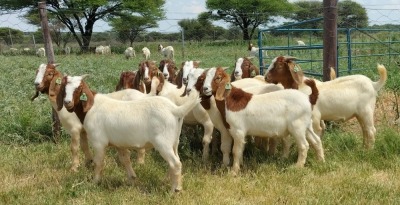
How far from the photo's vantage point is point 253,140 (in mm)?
6559

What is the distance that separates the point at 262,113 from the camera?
525cm

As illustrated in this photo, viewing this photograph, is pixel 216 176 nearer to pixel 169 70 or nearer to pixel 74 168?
pixel 74 168

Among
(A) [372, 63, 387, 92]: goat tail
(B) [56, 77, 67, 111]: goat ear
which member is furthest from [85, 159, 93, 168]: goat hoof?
(A) [372, 63, 387, 92]: goat tail

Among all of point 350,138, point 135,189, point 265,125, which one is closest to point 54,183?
point 135,189

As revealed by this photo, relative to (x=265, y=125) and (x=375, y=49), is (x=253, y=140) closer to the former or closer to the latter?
(x=265, y=125)

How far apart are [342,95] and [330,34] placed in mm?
1215

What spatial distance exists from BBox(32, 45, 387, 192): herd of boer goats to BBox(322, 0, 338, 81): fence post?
764 millimetres

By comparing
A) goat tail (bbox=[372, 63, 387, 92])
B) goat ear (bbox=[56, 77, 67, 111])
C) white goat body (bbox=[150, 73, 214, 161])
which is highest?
goat ear (bbox=[56, 77, 67, 111])

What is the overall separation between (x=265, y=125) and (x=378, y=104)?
4059 mm

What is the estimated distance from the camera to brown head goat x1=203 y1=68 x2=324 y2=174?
5.23m

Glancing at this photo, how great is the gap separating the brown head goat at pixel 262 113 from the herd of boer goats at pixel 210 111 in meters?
0.01

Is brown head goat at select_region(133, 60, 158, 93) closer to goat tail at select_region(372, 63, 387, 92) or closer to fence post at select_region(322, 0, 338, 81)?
fence post at select_region(322, 0, 338, 81)

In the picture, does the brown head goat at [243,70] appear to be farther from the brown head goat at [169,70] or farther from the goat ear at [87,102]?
the goat ear at [87,102]

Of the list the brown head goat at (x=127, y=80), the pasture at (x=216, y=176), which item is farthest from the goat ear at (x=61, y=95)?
the brown head goat at (x=127, y=80)
